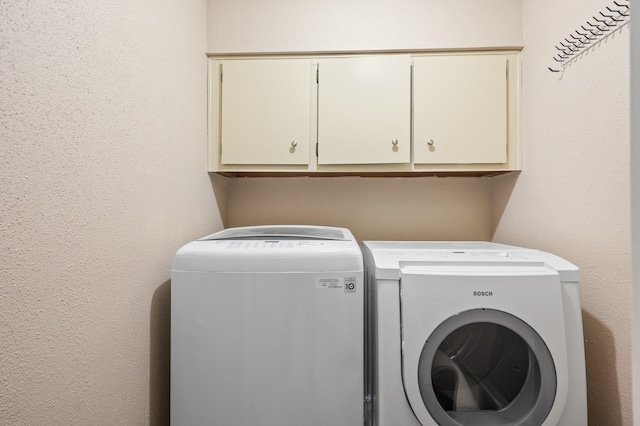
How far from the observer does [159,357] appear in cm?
122

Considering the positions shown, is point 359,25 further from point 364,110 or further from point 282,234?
point 282,234

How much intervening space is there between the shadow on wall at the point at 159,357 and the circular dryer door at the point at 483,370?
0.95 m

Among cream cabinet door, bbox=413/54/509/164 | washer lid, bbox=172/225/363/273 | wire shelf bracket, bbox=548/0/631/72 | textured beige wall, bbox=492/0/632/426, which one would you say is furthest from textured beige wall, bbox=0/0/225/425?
textured beige wall, bbox=492/0/632/426

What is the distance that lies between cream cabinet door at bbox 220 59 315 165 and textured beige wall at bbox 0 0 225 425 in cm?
32

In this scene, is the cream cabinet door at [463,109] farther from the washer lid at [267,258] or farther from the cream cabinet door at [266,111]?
the washer lid at [267,258]

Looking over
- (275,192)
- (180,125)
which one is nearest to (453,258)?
(275,192)

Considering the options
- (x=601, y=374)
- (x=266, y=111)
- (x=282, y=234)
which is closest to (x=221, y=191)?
(x=266, y=111)

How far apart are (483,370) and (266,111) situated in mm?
1469

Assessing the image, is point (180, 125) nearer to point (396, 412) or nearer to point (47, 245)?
point (47, 245)

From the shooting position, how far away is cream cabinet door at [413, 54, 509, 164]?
157cm

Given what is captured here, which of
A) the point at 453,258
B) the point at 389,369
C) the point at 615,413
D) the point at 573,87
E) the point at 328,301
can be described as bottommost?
the point at 615,413

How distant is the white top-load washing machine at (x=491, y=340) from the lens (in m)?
1.05

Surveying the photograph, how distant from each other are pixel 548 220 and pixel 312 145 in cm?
112

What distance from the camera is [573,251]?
1.24 meters
